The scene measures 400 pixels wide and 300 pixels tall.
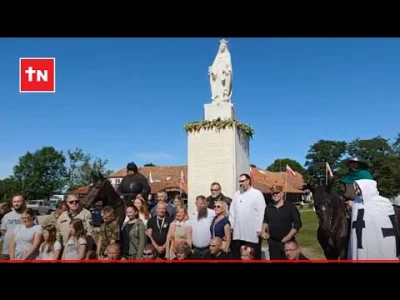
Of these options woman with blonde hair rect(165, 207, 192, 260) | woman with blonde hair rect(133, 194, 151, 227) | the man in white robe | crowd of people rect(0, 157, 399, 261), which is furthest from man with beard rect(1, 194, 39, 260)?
the man in white robe

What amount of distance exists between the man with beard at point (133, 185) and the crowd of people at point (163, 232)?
1.32 ft

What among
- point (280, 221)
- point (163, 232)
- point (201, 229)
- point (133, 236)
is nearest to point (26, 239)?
point (133, 236)

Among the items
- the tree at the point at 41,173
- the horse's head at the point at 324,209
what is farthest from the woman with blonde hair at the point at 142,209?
the horse's head at the point at 324,209

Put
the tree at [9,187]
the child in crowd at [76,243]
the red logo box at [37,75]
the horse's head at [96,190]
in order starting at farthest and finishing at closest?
the horse's head at [96,190], the tree at [9,187], the child in crowd at [76,243], the red logo box at [37,75]

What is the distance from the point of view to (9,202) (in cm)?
413

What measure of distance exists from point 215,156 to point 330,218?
2.26 metres

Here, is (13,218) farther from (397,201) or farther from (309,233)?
(397,201)

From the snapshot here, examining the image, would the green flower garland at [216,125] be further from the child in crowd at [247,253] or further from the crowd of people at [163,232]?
the child in crowd at [247,253]

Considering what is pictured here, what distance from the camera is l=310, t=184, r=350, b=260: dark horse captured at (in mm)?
4277

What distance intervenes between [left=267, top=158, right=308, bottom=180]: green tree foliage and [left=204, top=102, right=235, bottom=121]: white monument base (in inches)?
75.3

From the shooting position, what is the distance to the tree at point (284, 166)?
171 inches

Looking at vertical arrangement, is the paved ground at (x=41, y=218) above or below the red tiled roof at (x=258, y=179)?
below

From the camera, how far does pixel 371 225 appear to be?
→ 12.9ft
